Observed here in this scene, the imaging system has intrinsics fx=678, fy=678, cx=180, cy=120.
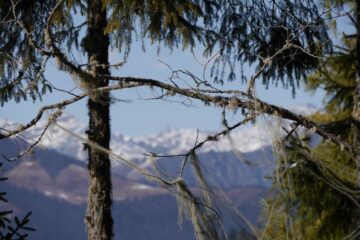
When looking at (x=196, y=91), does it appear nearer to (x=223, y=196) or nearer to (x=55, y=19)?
(x=223, y=196)

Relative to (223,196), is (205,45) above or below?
above

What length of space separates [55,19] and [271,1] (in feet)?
6.91

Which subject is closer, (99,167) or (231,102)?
(231,102)

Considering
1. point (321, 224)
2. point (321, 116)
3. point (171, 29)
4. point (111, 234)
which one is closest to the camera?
point (111, 234)

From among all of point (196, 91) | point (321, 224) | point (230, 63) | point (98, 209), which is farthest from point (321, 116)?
point (196, 91)

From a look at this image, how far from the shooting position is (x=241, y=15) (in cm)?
689

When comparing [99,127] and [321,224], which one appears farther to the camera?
[321,224]

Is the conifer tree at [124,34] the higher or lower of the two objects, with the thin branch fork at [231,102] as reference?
higher

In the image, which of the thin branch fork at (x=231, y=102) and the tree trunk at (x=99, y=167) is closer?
the thin branch fork at (x=231, y=102)

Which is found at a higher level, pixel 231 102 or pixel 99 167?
pixel 99 167

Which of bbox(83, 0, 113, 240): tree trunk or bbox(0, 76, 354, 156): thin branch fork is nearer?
bbox(0, 76, 354, 156): thin branch fork

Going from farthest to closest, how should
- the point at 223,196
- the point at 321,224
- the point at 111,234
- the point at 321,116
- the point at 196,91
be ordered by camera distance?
the point at 321,116, the point at 321,224, the point at 111,234, the point at 196,91, the point at 223,196

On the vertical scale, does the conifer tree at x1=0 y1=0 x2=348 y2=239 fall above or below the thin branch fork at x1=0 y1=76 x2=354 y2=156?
above

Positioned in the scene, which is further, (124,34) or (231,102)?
(124,34)
